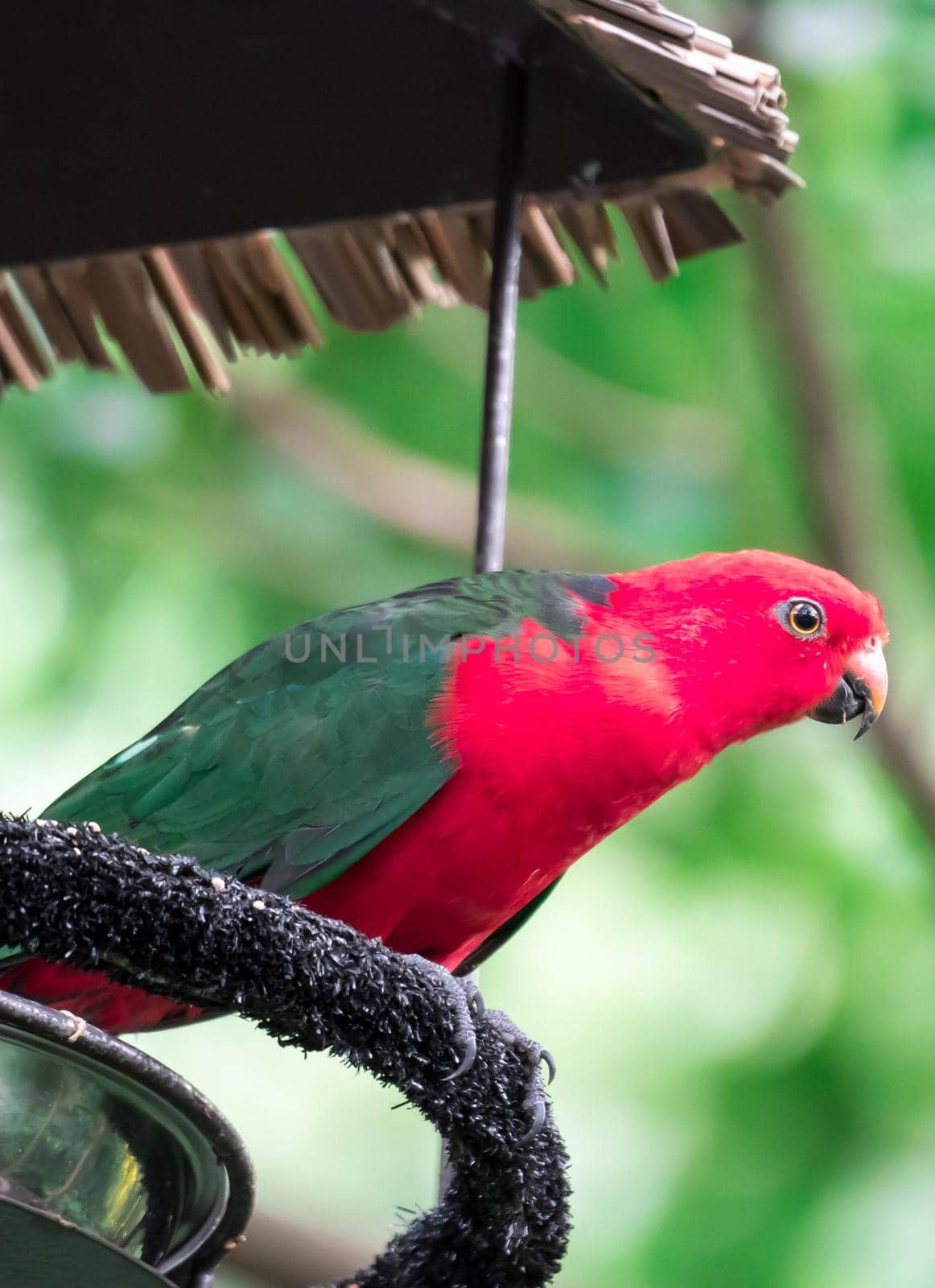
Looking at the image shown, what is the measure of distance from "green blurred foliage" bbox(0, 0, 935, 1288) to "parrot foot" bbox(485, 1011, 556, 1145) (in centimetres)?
282

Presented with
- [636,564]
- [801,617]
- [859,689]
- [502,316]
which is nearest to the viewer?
[502,316]

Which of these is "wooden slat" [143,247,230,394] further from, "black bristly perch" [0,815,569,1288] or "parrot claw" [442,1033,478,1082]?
"parrot claw" [442,1033,478,1082]

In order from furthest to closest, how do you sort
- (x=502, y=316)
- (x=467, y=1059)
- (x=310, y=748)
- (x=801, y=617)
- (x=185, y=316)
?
(x=185, y=316) < (x=801, y=617) < (x=310, y=748) < (x=502, y=316) < (x=467, y=1059)

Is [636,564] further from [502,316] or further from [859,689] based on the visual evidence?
[502,316]

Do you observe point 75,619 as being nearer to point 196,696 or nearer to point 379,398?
point 379,398

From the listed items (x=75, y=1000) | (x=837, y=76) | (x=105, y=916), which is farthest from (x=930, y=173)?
(x=105, y=916)

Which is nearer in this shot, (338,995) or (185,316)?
(338,995)

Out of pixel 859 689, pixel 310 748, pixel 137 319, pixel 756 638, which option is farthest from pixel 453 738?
pixel 137 319

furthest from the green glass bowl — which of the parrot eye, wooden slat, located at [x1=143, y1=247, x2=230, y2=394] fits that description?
wooden slat, located at [x1=143, y1=247, x2=230, y2=394]

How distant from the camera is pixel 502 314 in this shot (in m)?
2.00

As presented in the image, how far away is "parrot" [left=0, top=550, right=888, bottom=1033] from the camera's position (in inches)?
80.8

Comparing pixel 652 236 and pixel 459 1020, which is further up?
pixel 652 236

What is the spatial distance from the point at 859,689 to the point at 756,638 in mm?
238

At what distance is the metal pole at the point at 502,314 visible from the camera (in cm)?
194
